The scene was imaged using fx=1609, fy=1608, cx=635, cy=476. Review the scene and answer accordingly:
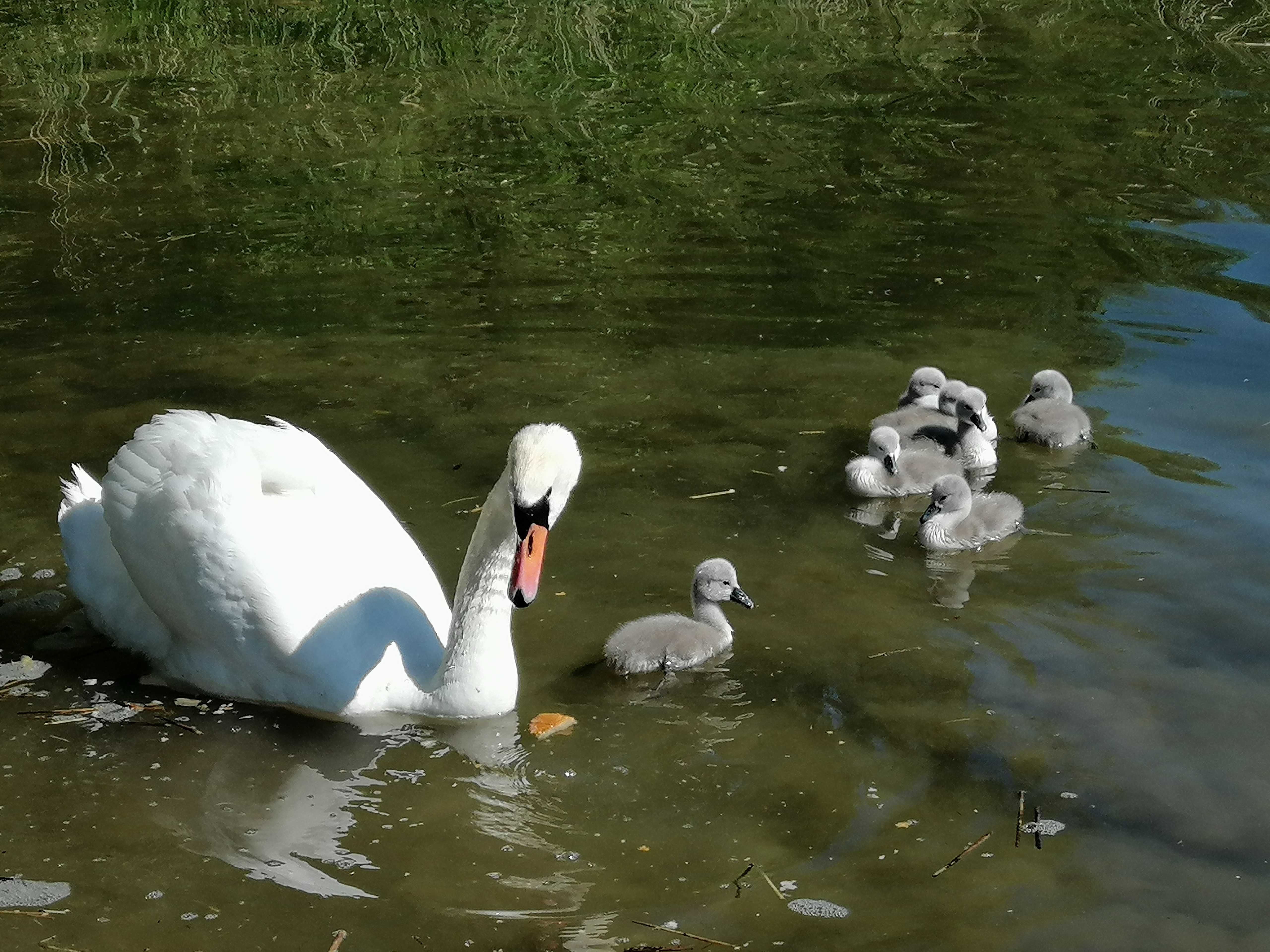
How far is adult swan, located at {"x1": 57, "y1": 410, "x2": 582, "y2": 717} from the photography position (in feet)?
18.7

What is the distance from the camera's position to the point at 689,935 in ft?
15.4

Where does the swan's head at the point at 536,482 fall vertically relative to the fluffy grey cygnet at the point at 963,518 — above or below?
above

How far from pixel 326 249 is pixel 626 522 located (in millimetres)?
4434

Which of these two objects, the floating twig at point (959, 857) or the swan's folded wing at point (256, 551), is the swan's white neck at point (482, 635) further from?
the floating twig at point (959, 857)

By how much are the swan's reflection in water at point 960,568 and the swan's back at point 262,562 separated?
219 cm

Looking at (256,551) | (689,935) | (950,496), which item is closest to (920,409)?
(950,496)

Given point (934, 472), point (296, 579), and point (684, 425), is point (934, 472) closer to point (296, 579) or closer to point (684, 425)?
point (684, 425)

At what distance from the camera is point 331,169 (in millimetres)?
12805

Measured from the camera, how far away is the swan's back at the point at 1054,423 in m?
8.12

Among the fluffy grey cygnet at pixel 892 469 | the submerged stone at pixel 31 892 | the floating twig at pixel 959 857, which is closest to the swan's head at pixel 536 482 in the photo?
the floating twig at pixel 959 857

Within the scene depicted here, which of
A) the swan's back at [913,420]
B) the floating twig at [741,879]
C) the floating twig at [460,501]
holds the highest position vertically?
the swan's back at [913,420]

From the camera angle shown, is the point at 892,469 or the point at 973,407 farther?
the point at 973,407

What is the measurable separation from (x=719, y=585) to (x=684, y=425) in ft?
6.87

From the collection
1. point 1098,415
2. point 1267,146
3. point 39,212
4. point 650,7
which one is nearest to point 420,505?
point 1098,415
